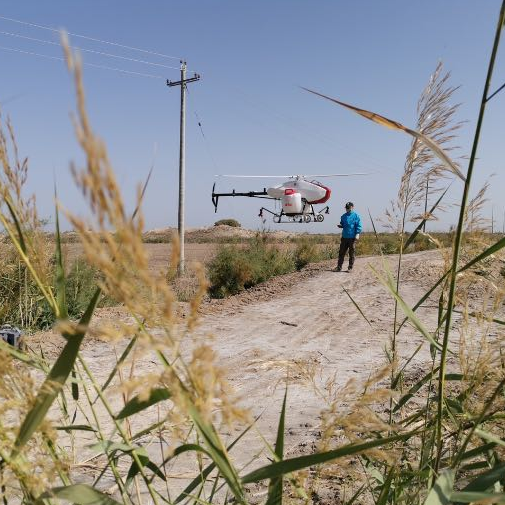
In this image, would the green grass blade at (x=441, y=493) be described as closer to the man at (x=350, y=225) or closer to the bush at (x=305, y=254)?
the man at (x=350, y=225)

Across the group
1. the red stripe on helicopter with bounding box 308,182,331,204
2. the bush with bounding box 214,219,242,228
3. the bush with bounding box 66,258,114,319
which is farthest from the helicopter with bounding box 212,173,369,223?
the bush with bounding box 214,219,242,228

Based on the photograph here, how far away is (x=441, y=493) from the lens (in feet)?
2.82

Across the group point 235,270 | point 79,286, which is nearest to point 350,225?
point 235,270

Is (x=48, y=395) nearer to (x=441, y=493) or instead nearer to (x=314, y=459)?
(x=314, y=459)

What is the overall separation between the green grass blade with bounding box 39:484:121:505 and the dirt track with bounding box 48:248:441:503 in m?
0.42

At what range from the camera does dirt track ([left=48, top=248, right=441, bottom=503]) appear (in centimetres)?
438

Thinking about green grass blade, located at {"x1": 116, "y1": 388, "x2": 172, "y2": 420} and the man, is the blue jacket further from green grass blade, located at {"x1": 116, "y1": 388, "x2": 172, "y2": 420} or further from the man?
green grass blade, located at {"x1": 116, "y1": 388, "x2": 172, "y2": 420}

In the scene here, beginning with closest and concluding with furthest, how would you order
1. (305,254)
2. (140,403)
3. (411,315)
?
(140,403), (411,315), (305,254)

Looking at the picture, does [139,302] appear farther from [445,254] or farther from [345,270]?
[345,270]

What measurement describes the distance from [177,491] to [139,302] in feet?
9.95

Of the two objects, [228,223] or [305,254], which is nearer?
[305,254]

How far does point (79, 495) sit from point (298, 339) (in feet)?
25.1

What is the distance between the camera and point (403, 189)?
5.77 feet

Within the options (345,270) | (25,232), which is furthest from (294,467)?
(345,270)
